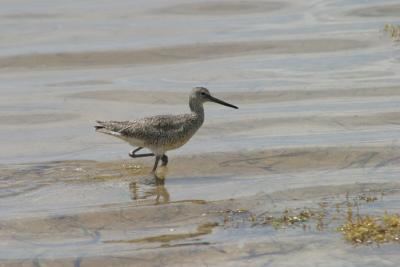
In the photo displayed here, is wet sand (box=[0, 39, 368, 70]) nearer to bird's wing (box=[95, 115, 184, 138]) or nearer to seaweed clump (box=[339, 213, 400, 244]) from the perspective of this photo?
bird's wing (box=[95, 115, 184, 138])

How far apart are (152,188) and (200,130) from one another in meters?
2.40

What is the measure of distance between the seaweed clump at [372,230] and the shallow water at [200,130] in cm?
9

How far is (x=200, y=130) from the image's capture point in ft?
43.7

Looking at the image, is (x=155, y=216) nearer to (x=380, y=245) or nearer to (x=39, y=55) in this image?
(x=380, y=245)

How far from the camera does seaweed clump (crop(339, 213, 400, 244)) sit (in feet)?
28.6

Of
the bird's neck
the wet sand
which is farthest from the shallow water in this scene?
the bird's neck

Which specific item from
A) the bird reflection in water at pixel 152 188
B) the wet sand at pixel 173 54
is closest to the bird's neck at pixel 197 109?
the bird reflection in water at pixel 152 188

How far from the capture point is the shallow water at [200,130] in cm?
908

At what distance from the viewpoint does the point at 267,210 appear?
9.80 meters

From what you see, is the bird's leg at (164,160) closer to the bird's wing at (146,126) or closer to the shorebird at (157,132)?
the shorebird at (157,132)

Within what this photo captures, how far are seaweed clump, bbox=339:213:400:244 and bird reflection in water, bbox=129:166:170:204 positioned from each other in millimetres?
2242

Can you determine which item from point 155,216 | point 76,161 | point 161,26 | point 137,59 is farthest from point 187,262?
point 161,26

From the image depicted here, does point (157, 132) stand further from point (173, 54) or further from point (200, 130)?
point (173, 54)

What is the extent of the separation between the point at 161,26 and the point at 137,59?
199 cm
